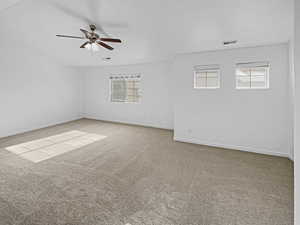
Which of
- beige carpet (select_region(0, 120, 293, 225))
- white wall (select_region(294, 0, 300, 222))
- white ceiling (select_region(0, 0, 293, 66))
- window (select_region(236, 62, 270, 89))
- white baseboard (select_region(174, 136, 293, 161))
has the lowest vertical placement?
beige carpet (select_region(0, 120, 293, 225))

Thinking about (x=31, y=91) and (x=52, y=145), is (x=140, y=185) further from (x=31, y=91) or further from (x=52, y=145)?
(x=31, y=91)

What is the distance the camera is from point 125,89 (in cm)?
620

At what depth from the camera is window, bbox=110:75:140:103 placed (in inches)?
233

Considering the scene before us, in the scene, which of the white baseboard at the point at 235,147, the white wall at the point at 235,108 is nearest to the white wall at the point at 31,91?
the white wall at the point at 235,108

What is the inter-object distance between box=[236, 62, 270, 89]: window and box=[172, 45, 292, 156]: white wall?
0.37 ft

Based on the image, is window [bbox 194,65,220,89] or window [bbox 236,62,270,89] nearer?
window [bbox 236,62,270,89]

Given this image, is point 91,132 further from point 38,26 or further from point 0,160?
point 38,26

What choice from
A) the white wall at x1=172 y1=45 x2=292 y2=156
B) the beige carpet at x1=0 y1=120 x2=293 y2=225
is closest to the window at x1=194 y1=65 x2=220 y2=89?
the white wall at x1=172 y1=45 x2=292 y2=156

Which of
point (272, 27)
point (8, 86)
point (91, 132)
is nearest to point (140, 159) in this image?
point (91, 132)

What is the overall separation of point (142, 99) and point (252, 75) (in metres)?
3.62

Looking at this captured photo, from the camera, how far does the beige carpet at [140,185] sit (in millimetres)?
1598

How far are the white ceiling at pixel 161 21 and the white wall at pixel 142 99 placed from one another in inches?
65.8

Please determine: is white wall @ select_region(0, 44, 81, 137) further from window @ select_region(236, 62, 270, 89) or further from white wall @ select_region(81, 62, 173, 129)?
window @ select_region(236, 62, 270, 89)

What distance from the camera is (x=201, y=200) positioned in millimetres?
1856
